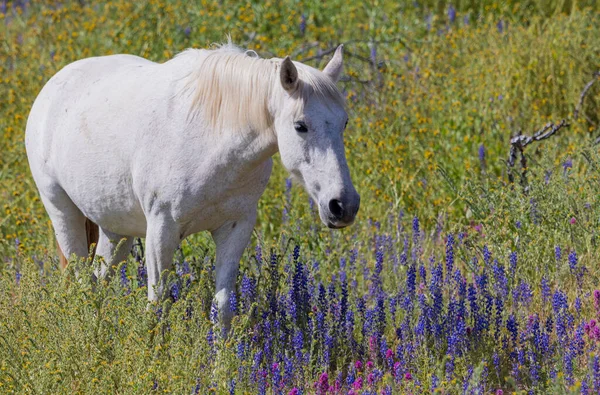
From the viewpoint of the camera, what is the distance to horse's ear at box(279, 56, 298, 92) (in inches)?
149

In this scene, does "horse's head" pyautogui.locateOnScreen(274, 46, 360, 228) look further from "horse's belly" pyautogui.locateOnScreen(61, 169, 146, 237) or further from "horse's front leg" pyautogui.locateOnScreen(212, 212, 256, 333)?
"horse's belly" pyautogui.locateOnScreen(61, 169, 146, 237)

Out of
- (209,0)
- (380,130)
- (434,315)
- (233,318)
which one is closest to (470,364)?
(434,315)

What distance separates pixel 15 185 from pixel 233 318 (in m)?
3.28

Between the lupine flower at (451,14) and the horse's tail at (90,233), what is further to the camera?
the lupine flower at (451,14)

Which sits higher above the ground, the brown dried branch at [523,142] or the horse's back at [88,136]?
the horse's back at [88,136]

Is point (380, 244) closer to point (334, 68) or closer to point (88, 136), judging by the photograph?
point (334, 68)

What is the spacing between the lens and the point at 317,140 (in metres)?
3.81

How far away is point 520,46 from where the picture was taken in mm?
7527

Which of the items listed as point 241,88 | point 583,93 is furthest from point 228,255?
point 583,93

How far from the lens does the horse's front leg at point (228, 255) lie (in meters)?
4.35

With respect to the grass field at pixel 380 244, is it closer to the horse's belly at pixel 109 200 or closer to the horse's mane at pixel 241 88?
the horse's belly at pixel 109 200

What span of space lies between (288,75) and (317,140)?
0.98 ft

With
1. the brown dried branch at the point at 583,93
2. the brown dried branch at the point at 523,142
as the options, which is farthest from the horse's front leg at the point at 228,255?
the brown dried branch at the point at 583,93

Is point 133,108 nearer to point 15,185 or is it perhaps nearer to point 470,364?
point 470,364
